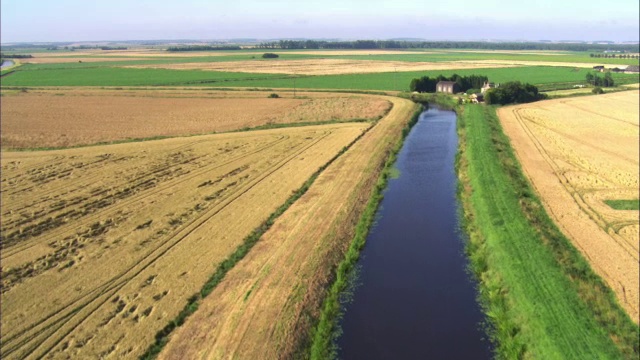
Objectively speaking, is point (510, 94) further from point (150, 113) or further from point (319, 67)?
point (319, 67)

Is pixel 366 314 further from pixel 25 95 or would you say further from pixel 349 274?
pixel 25 95

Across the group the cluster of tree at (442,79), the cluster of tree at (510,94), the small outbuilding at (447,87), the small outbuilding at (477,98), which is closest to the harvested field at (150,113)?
the cluster of tree at (442,79)

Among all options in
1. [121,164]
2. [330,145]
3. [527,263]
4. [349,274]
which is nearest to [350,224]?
[349,274]

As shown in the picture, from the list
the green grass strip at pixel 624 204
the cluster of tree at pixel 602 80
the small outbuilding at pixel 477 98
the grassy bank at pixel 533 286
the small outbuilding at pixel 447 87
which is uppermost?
the cluster of tree at pixel 602 80

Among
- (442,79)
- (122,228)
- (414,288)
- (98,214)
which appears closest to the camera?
(414,288)

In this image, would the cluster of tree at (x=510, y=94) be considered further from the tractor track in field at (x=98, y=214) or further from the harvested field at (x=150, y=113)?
the tractor track in field at (x=98, y=214)

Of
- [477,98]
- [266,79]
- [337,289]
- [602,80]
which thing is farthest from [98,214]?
[602,80]
